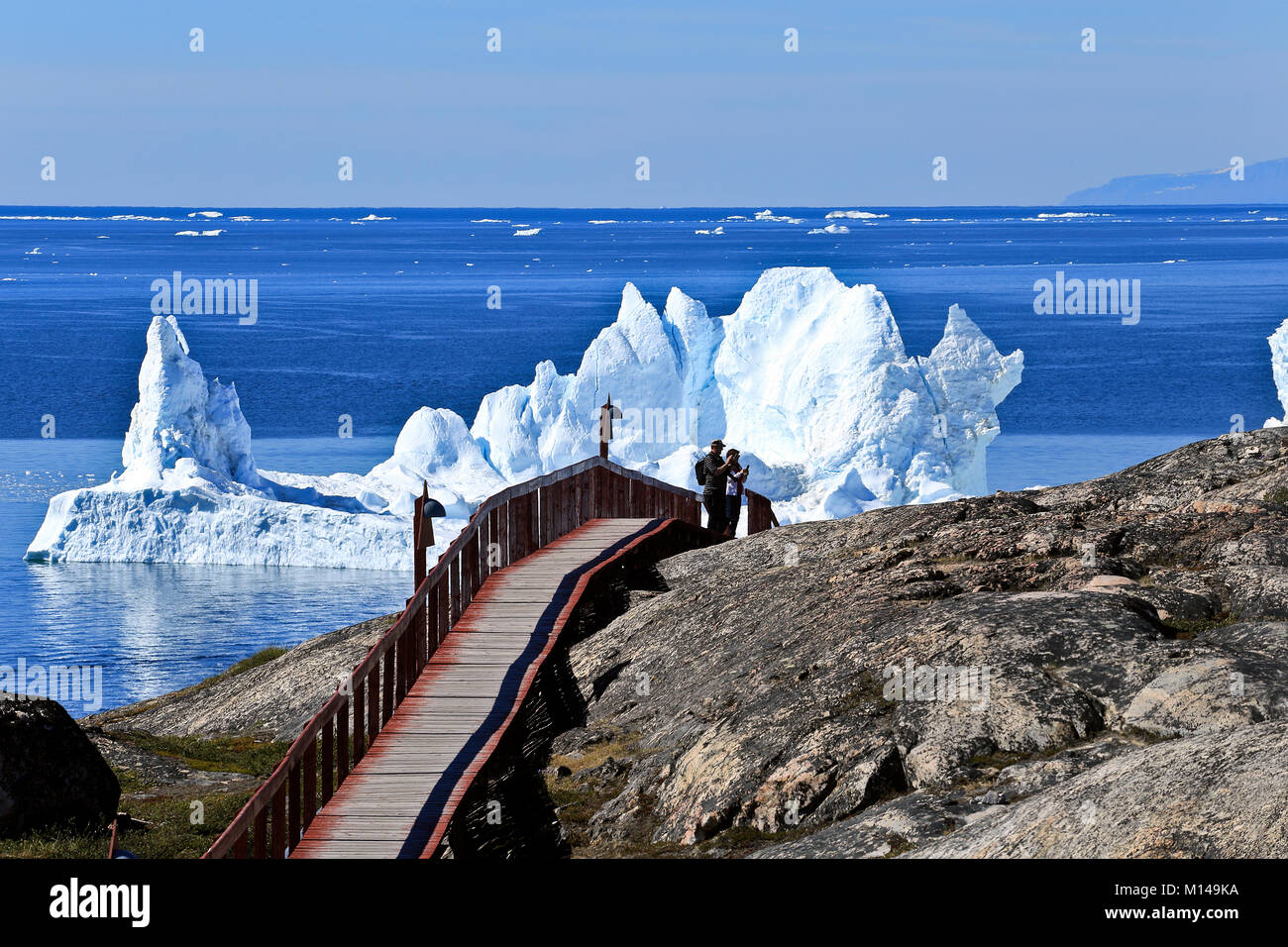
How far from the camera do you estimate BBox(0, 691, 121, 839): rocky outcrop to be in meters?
12.5

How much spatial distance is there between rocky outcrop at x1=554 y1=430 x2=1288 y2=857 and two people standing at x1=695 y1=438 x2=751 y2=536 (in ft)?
16.5

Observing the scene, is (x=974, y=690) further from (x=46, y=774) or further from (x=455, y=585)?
(x=46, y=774)

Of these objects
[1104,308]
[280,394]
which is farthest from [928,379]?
[1104,308]

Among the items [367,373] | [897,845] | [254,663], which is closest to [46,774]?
[897,845]

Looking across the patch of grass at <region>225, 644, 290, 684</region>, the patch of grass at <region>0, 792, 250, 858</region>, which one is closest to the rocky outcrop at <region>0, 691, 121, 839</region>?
the patch of grass at <region>0, 792, 250, 858</region>

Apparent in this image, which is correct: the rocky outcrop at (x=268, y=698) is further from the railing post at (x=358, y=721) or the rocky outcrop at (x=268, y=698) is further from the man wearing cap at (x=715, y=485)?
the railing post at (x=358, y=721)

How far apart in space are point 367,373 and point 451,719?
9363 centimetres

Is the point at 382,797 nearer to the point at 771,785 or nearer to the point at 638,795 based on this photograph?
the point at 638,795

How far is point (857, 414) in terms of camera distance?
167 feet

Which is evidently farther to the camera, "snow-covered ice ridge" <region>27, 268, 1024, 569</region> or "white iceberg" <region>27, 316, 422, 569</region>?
"snow-covered ice ridge" <region>27, 268, 1024, 569</region>

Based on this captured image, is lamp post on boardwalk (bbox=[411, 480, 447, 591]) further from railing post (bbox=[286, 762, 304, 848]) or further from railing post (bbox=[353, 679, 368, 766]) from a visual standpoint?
railing post (bbox=[286, 762, 304, 848])

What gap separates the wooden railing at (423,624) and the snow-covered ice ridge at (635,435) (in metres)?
25.5

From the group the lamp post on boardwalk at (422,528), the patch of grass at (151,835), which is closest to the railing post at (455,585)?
the lamp post on boardwalk at (422,528)

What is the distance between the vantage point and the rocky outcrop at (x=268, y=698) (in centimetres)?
1808
